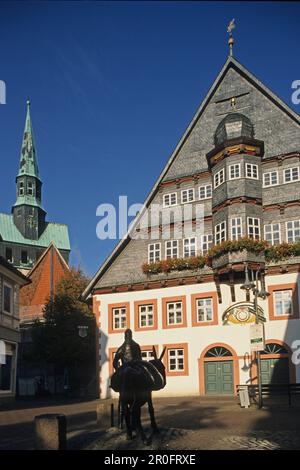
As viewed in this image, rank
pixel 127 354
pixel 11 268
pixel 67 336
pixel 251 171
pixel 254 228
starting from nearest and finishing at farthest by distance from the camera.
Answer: pixel 127 354 < pixel 11 268 < pixel 254 228 < pixel 251 171 < pixel 67 336

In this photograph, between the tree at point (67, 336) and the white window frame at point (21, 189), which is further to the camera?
the white window frame at point (21, 189)

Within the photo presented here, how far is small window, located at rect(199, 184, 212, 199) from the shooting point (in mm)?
36531

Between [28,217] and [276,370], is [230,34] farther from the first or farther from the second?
[28,217]

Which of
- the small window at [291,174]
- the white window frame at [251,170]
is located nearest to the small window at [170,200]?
the white window frame at [251,170]

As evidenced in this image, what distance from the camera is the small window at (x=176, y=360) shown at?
34.3 meters

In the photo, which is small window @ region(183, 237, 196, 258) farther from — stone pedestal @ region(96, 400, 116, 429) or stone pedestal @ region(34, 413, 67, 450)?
stone pedestal @ region(34, 413, 67, 450)

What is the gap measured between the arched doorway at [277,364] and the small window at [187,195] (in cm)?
1026

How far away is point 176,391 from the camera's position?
1335 inches

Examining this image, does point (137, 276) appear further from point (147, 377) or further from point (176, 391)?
point (147, 377)

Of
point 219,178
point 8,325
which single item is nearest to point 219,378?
point 219,178

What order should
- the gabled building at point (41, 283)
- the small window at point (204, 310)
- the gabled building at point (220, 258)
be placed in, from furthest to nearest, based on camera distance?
the gabled building at point (41, 283)
the small window at point (204, 310)
the gabled building at point (220, 258)

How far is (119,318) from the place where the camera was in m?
36.7

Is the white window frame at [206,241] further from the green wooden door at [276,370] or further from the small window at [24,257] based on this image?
the small window at [24,257]

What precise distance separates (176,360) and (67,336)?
11.3 m
